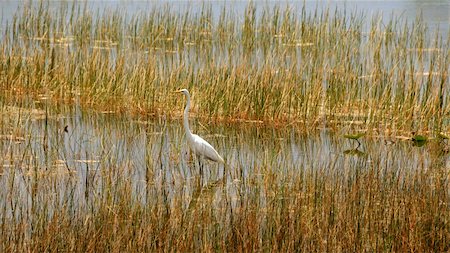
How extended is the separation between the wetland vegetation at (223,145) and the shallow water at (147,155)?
0.03 metres

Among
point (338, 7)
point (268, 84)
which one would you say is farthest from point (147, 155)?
point (338, 7)

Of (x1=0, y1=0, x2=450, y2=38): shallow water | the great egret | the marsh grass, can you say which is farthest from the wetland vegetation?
(x1=0, y1=0, x2=450, y2=38): shallow water

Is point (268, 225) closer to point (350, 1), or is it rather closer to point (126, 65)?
point (126, 65)

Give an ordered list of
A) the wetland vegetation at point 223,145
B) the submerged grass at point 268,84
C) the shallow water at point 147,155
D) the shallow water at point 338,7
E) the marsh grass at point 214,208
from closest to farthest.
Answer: the marsh grass at point 214,208 < the wetland vegetation at point 223,145 < the shallow water at point 147,155 < the submerged grass at point 268,84 < the shallow water at point 338,7

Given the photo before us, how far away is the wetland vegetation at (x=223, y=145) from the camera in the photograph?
504cm

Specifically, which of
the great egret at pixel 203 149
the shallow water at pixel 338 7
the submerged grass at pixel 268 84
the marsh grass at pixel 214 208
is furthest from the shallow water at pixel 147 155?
the shallow water at pixel 338 7

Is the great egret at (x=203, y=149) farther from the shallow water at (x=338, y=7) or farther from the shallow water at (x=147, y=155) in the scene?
the shallow water at (x=338, y=7)

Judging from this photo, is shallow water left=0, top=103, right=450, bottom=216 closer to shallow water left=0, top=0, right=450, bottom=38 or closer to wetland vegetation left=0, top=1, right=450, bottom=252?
wetland vegetation left=0, top=1, right=450, bottom=252

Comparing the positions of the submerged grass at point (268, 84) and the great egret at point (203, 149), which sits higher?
the submerged grass at point (268, 84)

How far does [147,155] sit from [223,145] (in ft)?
5.82

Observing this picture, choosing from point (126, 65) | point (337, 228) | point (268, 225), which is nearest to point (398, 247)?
point (337, 228)

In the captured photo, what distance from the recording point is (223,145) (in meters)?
8.70

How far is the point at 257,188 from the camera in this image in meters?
5.76

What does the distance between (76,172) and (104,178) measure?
0.86 m
